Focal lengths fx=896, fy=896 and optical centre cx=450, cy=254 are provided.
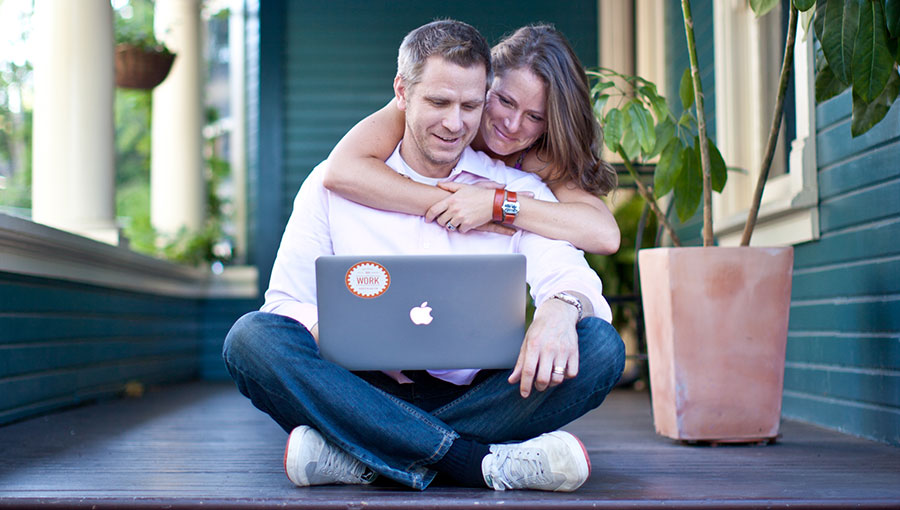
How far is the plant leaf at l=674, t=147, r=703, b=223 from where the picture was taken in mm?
2512

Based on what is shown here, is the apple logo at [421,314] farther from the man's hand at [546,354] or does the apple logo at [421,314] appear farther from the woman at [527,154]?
the woman at [527,154]

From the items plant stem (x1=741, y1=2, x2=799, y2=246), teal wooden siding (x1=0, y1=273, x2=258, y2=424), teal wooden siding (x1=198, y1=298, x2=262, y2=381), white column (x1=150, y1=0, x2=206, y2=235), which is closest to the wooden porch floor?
teal wooden siding (x1=0, y1=273, x2=258, y2=424)

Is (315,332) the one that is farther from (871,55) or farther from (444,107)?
(871,55)

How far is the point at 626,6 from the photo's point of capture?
5.39m

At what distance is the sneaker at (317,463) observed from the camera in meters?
1.73

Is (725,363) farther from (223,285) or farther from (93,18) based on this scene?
(223,285)

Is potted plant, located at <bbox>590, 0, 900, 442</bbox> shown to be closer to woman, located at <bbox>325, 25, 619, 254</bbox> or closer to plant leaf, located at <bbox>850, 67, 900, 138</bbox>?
plant leaf, located at <bbox>850, 67, 900, 138</bbox>

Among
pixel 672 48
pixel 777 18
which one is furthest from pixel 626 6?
pixel 777 18

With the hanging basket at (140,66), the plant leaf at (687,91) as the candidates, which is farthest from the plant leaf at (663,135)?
the hanging basket at (140,66)

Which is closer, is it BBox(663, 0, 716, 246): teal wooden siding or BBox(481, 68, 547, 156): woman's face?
BBox(481, 68, 547, 156): woman's face

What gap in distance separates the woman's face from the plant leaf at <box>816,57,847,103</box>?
765mm

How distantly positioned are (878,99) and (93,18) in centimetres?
326

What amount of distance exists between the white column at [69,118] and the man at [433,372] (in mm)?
2340

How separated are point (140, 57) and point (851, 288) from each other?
3442mm
